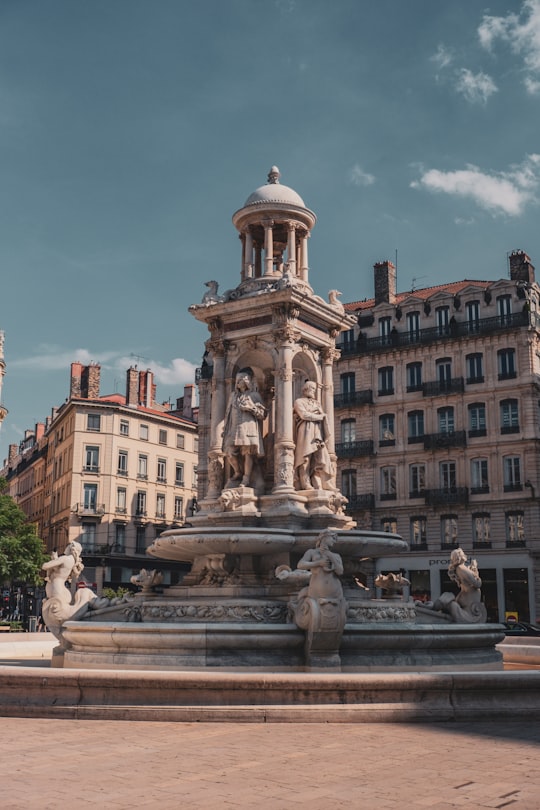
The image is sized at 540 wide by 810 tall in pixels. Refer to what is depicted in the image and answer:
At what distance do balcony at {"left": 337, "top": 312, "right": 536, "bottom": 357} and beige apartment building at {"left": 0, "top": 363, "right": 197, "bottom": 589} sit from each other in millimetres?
20456

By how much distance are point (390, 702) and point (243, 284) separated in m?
10.1

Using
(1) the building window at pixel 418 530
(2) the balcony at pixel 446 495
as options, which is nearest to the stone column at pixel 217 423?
(2) the balcony at pixel 446 495

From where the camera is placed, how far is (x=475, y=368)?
170 ft

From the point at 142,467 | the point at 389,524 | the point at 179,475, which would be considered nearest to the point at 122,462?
the point at 142,467

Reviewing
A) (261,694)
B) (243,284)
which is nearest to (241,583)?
(261,694)

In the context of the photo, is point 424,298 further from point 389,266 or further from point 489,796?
point 489,796

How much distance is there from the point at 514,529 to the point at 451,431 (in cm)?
683

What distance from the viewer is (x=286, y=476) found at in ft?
53.2

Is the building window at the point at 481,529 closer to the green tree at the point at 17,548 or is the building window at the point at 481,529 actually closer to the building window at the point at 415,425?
the building window at the point at 415,425

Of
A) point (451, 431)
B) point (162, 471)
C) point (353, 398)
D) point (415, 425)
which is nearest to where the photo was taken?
point (451, 431)

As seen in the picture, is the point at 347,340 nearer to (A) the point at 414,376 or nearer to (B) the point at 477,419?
(A) the point at 414,376

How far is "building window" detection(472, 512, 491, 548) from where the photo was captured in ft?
162

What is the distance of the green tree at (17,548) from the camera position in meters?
49.8

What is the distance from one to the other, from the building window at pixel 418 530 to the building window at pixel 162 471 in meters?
26.2
